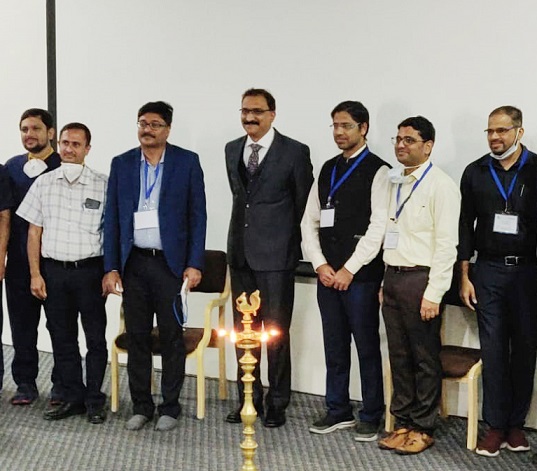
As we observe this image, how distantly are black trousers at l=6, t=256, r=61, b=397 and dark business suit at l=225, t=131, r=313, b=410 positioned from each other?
117cm

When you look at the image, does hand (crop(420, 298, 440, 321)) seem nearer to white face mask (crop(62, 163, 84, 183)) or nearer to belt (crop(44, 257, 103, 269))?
belt (crop(44, 257, 103, 269))

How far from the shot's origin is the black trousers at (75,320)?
415 cm

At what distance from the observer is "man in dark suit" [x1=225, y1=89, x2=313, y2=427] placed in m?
4.04

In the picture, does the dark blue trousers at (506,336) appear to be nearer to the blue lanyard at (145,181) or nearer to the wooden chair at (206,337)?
the wooden chair at (206,337)

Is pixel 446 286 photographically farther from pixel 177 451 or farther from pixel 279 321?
pixel 177 451

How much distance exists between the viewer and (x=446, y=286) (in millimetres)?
3635

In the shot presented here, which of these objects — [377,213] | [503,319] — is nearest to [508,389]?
[503,319]

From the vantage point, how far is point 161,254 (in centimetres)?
402

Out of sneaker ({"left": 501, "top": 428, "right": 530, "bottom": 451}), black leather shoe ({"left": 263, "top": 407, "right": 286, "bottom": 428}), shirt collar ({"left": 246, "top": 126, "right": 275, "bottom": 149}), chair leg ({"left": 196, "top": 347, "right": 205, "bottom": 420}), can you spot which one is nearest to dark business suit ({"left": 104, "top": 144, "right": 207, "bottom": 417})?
chair leg ({"left": 196, "top": 347, "right": 205, "bottom": 420})

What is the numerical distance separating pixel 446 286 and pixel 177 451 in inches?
55.9

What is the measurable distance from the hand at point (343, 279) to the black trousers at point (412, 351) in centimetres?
17

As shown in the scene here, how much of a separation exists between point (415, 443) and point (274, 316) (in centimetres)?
88

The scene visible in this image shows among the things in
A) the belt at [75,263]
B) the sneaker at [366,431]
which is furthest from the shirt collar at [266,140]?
the sneaker at [366,431]

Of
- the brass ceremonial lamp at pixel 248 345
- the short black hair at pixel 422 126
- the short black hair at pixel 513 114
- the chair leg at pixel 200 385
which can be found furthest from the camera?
the chair leg at pixel 200 385
